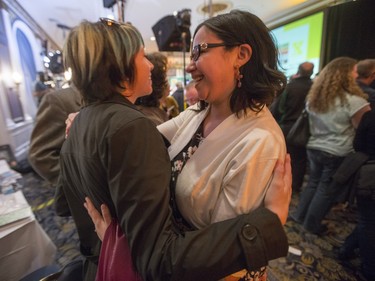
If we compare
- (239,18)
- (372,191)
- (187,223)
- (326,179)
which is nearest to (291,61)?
(326,179)

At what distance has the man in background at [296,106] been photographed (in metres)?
2.51

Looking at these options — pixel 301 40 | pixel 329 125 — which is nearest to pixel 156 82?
pixel 329 125

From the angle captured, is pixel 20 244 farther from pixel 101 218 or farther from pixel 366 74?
pixel 366 74

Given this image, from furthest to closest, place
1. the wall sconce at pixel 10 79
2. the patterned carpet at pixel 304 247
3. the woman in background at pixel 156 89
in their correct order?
1. the wall sconce at pixel 10 79
2. the patterned carpet at pixel 304 247
3. the woman in background at pixel 156 89

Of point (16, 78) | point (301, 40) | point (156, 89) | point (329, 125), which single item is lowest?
point (329, 125)

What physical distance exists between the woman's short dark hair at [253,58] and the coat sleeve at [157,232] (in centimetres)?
38

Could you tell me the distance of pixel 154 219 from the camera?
18.8 inches

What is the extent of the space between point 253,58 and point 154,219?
→ 22.8 inches

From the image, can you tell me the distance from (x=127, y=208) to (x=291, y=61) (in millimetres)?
5241

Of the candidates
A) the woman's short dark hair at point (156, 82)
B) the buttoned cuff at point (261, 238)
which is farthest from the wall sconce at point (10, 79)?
the buttoned cuff at point (261, 238)

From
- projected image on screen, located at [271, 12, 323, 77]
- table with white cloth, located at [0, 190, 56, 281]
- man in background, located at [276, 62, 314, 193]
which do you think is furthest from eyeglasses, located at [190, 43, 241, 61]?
projected image on screen, located at [271, 12, 323, 77]

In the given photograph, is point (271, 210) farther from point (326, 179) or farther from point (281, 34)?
point (281, 34)

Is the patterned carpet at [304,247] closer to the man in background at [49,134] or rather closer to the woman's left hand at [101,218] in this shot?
the man in background at [49,134]

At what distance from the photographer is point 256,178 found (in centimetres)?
58
